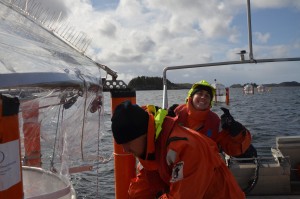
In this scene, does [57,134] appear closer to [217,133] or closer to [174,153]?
[174,153]

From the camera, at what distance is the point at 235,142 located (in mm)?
3500

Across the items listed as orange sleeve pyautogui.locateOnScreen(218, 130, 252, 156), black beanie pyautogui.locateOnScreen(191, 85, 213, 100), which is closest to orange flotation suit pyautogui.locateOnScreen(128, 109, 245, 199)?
orange sleeve pyautogui.locateOnScreen(218, 130, 252, 156)

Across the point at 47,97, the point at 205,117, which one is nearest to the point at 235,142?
the point at 205,117

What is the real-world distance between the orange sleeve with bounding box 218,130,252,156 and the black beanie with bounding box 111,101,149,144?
1.41 m

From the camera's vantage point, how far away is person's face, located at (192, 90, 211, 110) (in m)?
4.02

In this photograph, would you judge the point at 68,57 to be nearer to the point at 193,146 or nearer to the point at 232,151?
the point at 193,146

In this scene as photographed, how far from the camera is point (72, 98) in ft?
9.34

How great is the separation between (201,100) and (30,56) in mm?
2150

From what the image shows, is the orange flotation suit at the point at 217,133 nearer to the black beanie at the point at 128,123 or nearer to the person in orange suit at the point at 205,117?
the person in orange suit at the point at 205,117

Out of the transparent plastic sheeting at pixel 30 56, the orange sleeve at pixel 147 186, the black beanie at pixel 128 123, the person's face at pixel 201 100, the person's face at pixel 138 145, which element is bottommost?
the orange sleeve at pixel 147 186

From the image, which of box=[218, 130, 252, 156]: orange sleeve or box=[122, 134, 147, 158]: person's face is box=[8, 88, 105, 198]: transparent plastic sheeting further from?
box=[218, 130, 252, 156]: orange sleeve

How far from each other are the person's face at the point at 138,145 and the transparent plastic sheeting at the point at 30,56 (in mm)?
522

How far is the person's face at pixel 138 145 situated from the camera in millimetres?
2334

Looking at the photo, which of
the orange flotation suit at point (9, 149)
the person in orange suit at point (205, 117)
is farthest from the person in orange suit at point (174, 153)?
the person in orange suit at point (205, 117)
